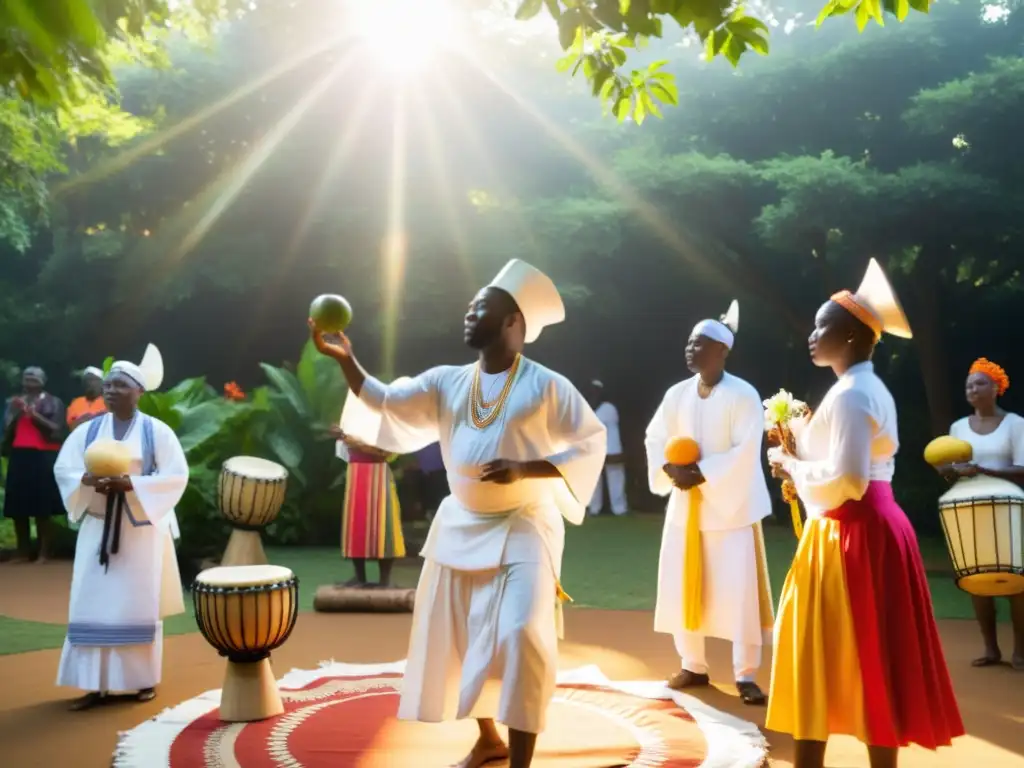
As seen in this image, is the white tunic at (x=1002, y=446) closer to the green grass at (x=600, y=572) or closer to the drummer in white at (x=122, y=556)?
the green grass at (x=600, y=572)

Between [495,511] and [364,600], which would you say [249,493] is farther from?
[495,511]

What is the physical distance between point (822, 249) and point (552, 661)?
12.0 meters

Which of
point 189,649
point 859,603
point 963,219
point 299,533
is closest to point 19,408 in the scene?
point 299,533

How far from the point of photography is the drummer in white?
5.91 metres

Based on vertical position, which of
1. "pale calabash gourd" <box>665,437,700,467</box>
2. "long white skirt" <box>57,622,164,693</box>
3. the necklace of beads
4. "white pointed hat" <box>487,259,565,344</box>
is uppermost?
"white pointed hat" <box>487,259,565,344</box>

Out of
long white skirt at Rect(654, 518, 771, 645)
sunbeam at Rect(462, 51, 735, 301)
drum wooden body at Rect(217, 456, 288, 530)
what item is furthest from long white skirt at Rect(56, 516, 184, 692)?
sunbeam at Rect(462, 51, 735, 301)

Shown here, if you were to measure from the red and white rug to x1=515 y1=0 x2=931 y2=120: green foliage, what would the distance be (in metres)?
3.12

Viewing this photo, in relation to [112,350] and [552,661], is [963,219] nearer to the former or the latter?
[552,661]

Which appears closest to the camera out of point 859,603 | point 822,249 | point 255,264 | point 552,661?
point 859,603

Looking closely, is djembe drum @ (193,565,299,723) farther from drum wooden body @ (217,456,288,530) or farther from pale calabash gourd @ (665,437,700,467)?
drum wooden body @ (217,456,288,530)

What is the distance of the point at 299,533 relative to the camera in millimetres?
13344

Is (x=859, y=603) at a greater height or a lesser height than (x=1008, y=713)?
greater

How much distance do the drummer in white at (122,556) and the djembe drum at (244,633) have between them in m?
0.54

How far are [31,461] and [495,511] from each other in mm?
8787
